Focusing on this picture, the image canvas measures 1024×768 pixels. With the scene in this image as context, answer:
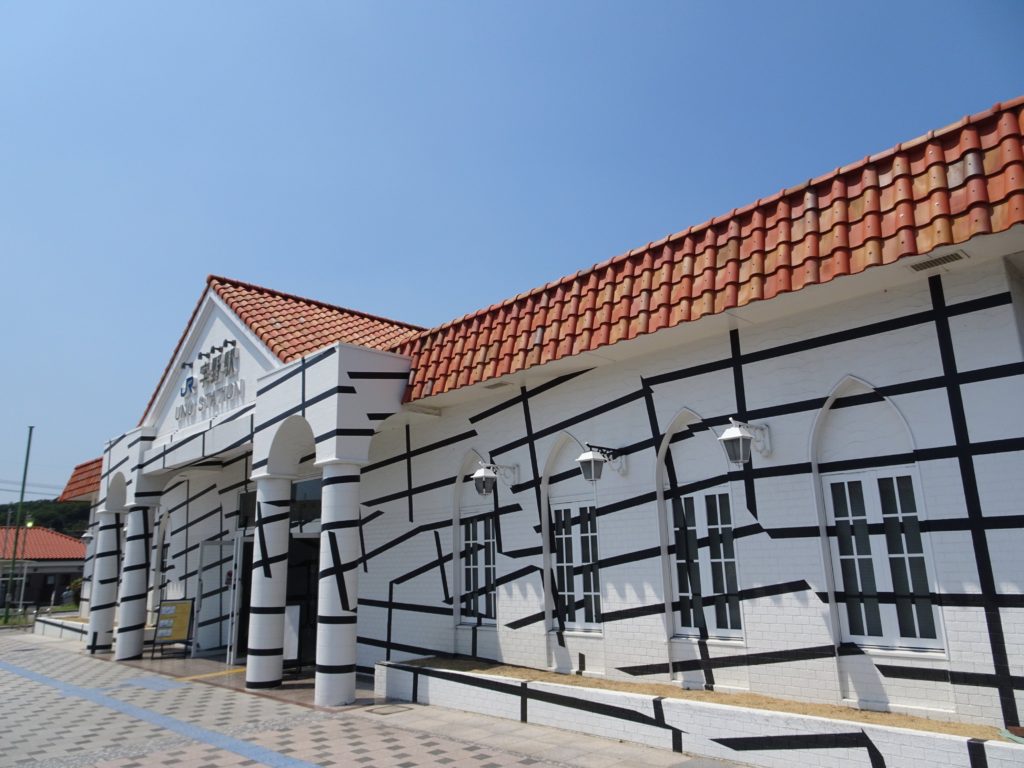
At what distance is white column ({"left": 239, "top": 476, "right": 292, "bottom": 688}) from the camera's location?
1160cm

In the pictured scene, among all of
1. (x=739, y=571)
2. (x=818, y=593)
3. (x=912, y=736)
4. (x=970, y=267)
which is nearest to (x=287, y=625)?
(x=739, y=571)

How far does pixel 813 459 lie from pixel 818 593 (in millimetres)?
1375

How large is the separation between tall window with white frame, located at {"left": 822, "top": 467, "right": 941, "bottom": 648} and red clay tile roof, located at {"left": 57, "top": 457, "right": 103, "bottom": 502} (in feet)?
77.3

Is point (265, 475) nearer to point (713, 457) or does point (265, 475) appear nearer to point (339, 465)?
point (339, 465)

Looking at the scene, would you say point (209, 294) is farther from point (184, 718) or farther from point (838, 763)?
point (838, 763)

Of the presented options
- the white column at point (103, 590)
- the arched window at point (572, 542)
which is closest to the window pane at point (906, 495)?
the arched window at point (572, 542)

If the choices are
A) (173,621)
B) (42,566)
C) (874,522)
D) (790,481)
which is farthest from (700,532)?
(42,566)

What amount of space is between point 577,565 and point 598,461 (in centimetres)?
183

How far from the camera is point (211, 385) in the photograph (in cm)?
1524

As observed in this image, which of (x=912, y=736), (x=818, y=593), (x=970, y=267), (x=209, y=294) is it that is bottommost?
(x=912, y=736)

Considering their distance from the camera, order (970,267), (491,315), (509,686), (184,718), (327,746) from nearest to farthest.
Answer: (970,267), (327,746), (509,686), (184,718), (491,315)

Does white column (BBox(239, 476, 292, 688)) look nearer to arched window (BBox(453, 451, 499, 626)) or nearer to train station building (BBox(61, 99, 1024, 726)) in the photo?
train station building (BBox(61, 99, 1024, 726))

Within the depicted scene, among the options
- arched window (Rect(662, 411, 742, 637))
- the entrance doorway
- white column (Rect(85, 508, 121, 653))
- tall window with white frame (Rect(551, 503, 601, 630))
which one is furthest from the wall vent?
white column (Rect(85, 508, 121, 653))

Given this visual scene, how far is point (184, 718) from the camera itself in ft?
31.7
